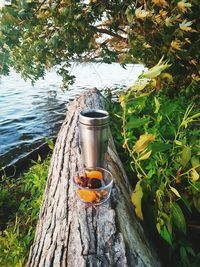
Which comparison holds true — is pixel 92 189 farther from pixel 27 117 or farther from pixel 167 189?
pixel 27 117

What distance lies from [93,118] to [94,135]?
0.43ft

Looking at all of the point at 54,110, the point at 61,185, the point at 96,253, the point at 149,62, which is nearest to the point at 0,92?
the point at 54,110

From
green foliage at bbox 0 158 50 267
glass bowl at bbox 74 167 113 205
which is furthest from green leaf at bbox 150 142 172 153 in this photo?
green foliage at bbox 0 158 50 267

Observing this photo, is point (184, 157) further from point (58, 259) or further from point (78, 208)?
point (58, 259)

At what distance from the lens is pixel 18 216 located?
3.34 m

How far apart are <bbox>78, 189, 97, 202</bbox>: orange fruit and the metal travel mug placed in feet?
1.20

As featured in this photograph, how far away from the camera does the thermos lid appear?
1.80 meters

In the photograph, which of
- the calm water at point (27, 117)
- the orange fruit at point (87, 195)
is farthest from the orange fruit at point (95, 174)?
the calm water at point (27, 117)

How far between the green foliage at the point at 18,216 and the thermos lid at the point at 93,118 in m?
1.30

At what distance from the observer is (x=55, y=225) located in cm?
171

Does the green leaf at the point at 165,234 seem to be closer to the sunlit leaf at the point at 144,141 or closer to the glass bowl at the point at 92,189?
the glass bowl at the point at 92,189

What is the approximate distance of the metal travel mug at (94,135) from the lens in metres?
1.82

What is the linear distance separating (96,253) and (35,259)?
16.6 inches

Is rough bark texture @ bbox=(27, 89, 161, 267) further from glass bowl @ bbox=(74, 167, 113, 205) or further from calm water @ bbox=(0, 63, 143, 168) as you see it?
calm water @ bbox=(0, 63, 143, 168)
